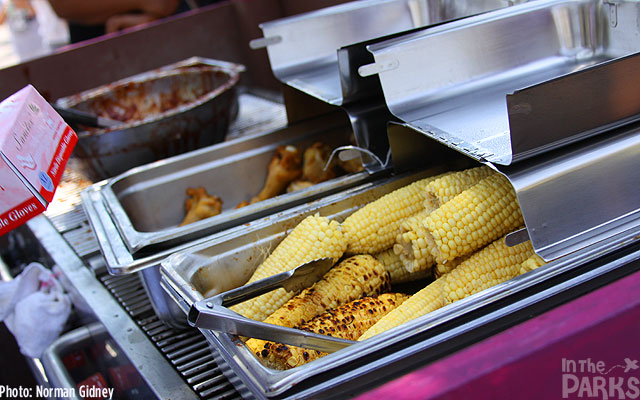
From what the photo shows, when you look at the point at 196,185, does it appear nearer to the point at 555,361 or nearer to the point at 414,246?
the point at 414,246

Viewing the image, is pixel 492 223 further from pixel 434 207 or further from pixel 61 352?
pixel 61 352

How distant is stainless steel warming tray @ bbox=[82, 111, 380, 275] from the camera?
170cm

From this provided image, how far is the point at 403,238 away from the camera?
1.38m

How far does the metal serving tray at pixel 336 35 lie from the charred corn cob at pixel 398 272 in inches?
15.1

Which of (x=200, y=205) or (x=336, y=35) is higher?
(x=336, y=35)

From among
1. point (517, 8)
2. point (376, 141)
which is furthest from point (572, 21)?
point (376, 141)

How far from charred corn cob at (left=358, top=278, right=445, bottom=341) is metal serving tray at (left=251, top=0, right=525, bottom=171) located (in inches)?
23.1

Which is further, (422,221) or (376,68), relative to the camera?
(376,68)

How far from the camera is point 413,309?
124cm

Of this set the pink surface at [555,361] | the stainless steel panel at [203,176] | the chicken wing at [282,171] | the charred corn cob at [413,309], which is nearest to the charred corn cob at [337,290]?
the charred corn cob at [413,309]

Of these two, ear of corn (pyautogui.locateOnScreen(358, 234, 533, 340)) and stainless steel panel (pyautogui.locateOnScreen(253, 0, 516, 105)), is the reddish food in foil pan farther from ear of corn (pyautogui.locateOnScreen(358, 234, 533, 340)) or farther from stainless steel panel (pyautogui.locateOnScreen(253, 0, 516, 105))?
ear of corn (pyautogui.locateOnScreen(358, 234, 533, 340))

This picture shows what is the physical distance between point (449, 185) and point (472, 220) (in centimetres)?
14

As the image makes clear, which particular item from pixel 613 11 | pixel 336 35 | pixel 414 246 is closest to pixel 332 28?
pixel 336 35

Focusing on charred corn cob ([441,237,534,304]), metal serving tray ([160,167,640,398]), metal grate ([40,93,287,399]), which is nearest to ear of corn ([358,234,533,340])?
charred corn cob ([441,237,534,304])
